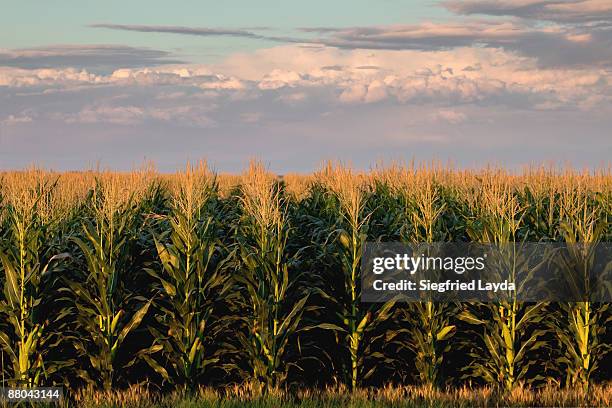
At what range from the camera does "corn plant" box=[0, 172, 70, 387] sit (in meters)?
11.7

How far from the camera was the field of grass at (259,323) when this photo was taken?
11.9 m

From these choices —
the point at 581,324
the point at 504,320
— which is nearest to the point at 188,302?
the point at 504,320

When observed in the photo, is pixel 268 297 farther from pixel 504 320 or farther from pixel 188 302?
pixel 504 320

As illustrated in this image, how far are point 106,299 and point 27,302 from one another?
1168 millimetres

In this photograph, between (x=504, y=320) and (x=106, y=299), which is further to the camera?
(x=504, y=320)

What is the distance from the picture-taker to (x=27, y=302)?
11.8m

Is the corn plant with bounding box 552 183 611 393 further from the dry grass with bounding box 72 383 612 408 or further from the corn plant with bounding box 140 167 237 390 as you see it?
the corn plant with bounding box 140 167 237 390

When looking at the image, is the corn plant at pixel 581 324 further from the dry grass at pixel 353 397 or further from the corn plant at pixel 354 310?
the corn plant at pixel 354 310

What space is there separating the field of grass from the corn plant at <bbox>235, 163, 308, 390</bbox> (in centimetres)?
3

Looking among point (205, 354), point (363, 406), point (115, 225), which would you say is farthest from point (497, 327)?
point (115, 225)

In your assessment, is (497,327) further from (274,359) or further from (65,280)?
(65,280)

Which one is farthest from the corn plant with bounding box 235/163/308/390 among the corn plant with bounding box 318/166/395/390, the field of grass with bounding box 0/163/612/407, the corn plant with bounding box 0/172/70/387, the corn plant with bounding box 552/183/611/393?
the corn plant with bounding box 552/183/611/393

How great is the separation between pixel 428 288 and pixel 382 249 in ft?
3.52

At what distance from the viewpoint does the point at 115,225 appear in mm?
12172
